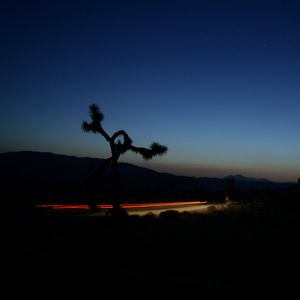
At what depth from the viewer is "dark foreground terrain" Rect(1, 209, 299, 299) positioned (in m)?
8.42

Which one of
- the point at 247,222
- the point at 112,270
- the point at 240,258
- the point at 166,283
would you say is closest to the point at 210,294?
the point at 166,283

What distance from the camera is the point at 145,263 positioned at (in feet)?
37.1

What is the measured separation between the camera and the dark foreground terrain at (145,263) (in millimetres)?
8422

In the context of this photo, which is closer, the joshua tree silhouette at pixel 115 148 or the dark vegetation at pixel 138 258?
the dark vegetation at pixel 138 258

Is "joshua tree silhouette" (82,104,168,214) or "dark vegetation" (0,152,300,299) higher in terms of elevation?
"joshua tree silhouette" (82,104,168,214)

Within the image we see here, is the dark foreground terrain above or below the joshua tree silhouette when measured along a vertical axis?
below

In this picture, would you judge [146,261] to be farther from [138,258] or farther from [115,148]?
[115,148]

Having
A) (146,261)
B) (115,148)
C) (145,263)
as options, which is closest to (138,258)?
(146,261)

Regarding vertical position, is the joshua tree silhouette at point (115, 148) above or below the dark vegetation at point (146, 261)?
above

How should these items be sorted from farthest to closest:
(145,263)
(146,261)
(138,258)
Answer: (138,258)
(146,261)
(145,263)

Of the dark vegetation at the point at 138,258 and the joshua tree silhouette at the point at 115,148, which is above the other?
the joshua tree silhouette at the point at 115,148

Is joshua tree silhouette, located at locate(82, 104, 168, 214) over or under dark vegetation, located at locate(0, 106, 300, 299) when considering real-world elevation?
over

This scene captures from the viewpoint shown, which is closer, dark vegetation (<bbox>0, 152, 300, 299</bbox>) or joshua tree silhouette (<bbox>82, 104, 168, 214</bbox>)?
dark vegetation (<bbox>0, 152, 300, 299</bbox>)

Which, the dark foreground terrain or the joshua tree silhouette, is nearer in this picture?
the dark foreground terrain
